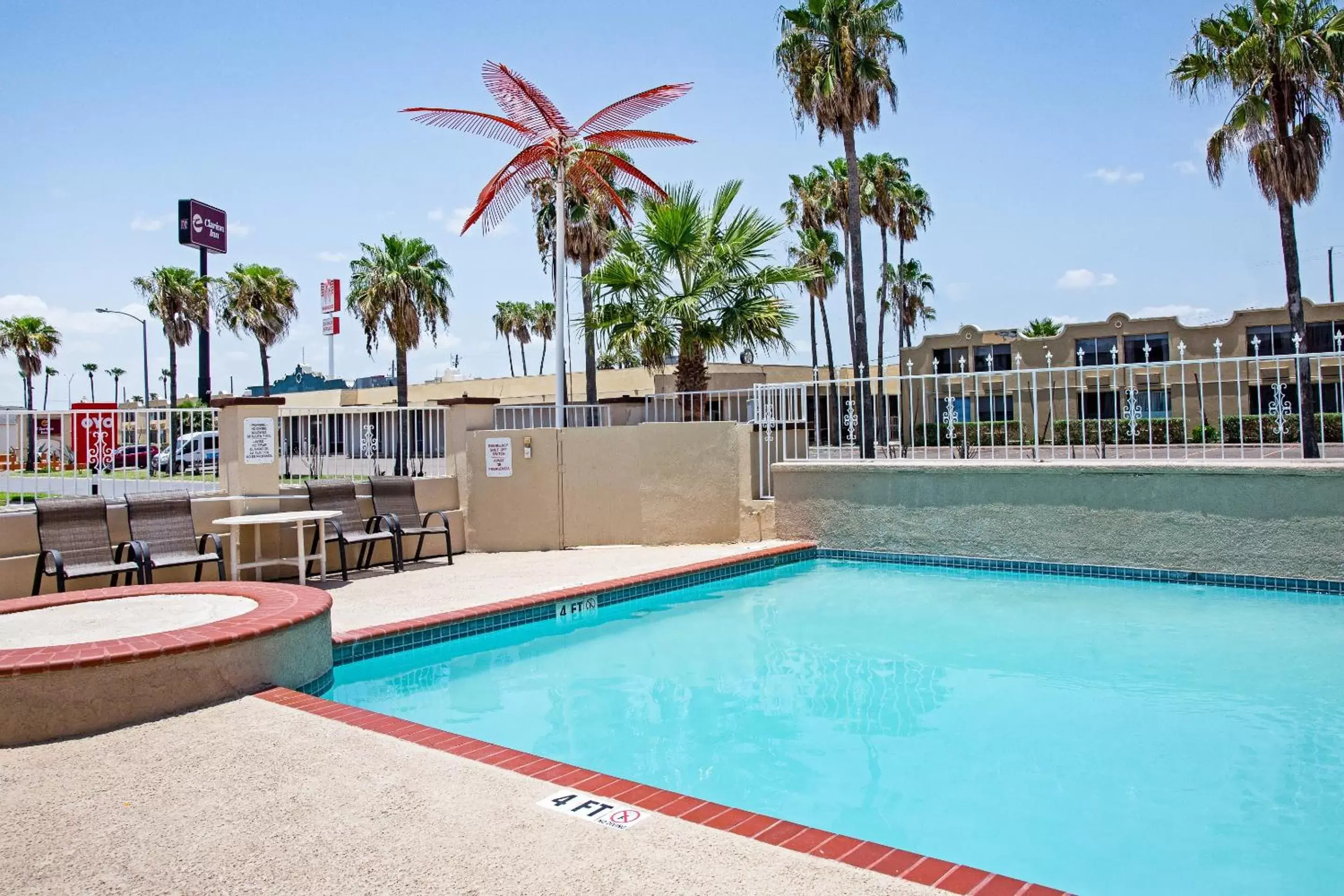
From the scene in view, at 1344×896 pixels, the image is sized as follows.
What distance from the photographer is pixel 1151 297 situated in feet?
83.7

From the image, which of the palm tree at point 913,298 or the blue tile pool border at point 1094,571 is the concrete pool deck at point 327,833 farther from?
the palm tree at point 913,298

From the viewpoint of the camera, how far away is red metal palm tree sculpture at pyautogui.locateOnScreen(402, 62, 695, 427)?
1230cm

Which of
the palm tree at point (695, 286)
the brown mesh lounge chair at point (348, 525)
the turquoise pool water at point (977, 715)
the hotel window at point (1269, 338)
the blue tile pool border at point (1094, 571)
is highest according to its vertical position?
the hotel window at point (1269, 338)

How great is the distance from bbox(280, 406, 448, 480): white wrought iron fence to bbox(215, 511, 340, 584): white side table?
1.95m

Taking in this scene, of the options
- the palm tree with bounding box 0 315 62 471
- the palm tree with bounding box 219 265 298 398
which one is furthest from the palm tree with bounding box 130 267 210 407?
the palm tree with bounding box 0 315 62 471

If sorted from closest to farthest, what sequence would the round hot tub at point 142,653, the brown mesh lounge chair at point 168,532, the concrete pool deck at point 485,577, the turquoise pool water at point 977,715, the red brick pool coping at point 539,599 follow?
the turquoise pool water at point 977,715 → the round hot tub at point 142,653 → the red brick pool coping at point 539,599 → the concrete pool deck at point 485,577 → the brown mesh lounge chair at point 168,532

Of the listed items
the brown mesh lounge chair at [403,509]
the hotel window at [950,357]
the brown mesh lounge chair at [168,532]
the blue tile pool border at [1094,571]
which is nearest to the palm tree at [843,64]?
the blue tile pool border at [1094,571]

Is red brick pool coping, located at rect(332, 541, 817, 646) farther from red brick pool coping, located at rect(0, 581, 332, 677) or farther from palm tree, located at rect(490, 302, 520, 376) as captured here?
palm tree, located at rect(490, 302, 520, 376)

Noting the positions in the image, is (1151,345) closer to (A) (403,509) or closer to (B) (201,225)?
(A) (403,509)

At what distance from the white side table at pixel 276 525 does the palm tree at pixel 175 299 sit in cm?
2895

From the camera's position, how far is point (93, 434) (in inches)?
382

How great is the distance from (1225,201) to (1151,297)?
305 inches

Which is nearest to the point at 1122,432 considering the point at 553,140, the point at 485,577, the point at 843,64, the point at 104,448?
the point at 843,64

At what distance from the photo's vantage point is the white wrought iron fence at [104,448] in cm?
959
